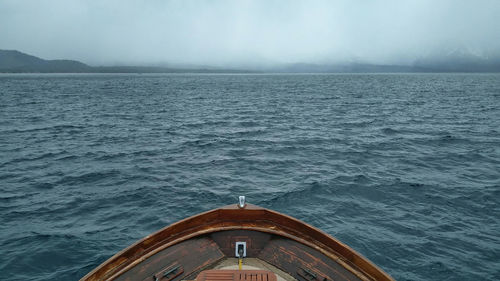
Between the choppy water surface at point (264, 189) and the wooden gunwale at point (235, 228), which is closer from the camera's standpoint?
the wooden gunwale at point (235, 228)

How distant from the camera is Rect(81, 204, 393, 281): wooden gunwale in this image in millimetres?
6258

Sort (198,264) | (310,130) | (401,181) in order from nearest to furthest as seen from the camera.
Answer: (198,264) < (401,181) < (310,130)

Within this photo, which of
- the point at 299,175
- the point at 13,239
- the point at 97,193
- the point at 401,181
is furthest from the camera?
the point at 299,175

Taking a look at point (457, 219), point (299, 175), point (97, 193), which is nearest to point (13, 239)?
point (97, 193)

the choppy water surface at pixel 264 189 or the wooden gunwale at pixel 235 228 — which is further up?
the wooden gunwale at pixel 235 228

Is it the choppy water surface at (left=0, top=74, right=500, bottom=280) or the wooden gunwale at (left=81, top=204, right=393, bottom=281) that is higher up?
the wooden gunwale at (left=81, top=204, right=393, bottom=281)

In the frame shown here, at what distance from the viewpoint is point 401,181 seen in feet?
54.4

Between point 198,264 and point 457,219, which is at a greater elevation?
point 198,264

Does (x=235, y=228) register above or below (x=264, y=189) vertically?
above

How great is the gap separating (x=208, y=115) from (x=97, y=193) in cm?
3102

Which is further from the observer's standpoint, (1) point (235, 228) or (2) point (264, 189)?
(2) point (264, 189)

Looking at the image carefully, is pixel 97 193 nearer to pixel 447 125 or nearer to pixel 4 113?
pixel 447 125

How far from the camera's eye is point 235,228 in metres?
7.68

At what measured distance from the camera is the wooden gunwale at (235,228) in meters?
6.26
